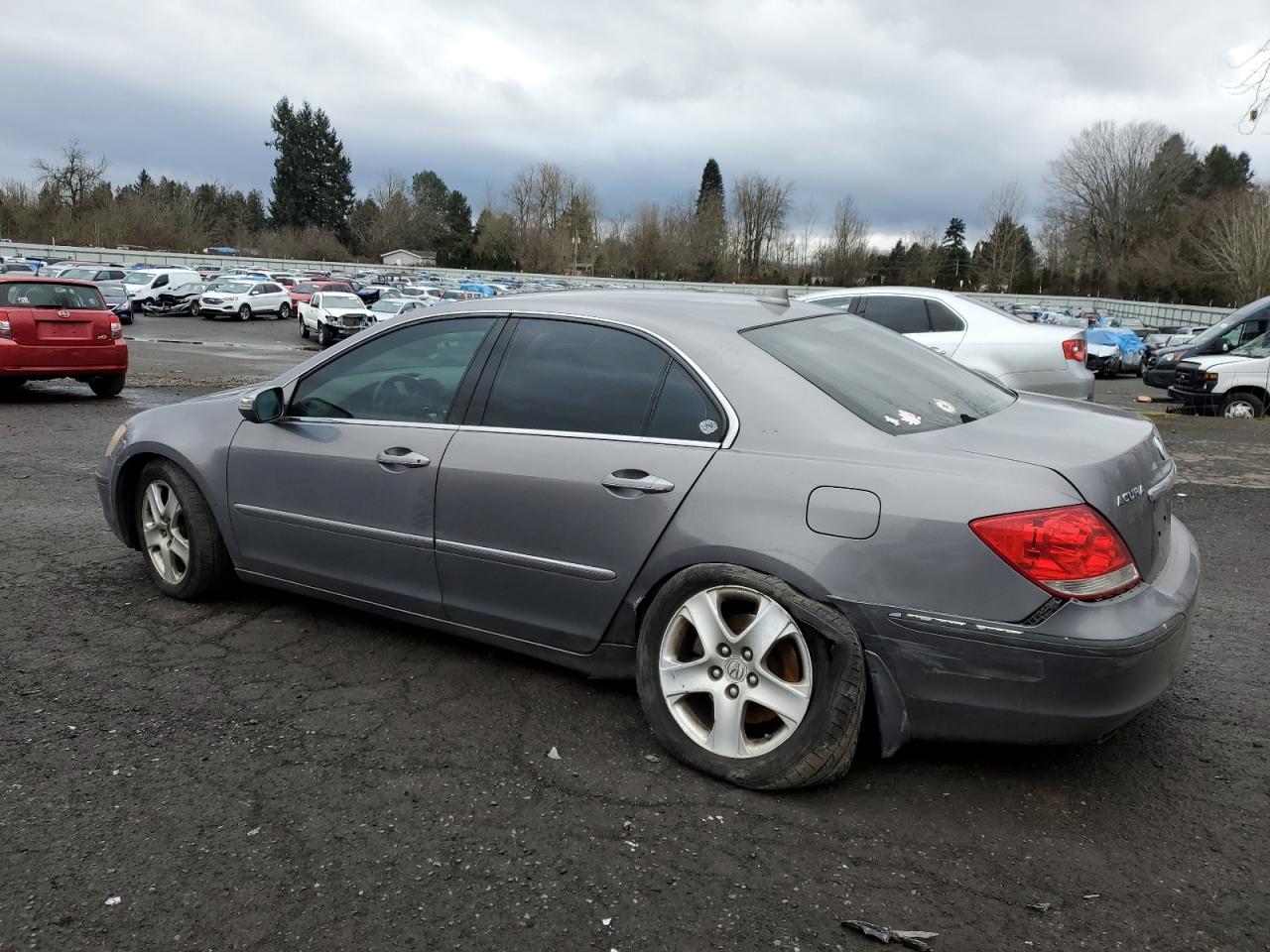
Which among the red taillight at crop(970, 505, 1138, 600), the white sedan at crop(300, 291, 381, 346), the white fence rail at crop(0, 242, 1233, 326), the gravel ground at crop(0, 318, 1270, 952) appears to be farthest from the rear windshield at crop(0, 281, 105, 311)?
the white fence rail at crop(0, 242, 1233, 326)

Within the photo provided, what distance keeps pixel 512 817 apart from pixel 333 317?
3039 centimetres

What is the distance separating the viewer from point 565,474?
11.0 ft

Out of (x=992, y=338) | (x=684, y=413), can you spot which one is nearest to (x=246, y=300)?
(x=992, y=338)

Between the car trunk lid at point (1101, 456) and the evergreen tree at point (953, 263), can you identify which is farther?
the evergreen tree at point (953, 263)

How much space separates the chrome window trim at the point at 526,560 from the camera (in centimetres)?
329

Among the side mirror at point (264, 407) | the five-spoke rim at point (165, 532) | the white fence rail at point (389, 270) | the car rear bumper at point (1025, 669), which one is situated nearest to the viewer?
the car rear bumper at point (1025, 669)

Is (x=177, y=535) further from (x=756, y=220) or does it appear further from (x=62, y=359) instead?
(x=756, y=220)

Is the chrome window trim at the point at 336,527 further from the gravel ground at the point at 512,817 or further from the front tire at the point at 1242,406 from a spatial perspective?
the front tire at the point at 1242,406

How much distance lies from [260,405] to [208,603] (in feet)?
3.63

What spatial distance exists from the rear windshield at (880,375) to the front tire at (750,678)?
68cm

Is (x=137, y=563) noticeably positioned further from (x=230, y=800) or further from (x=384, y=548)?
(x=230, y=800)

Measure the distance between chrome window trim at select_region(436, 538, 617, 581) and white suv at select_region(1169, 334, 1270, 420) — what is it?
1354 centimetres

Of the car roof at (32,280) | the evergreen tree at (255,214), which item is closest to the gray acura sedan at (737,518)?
the car roof at (32,280)

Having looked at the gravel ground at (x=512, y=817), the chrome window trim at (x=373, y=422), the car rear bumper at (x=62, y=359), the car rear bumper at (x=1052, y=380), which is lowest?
the gravel ground at (x=512, y=817)
